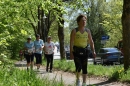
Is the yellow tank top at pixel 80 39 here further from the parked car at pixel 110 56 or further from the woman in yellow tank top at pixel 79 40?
the parked car at pixel 110 56

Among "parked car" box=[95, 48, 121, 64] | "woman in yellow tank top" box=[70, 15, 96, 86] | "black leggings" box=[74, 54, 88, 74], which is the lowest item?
"parked car" box=[95, 48, 121, 64]

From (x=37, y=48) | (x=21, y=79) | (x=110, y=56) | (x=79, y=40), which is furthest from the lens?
(x=110, y=56)

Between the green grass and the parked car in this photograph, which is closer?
the green grass

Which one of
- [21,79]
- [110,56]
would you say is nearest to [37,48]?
[21,79]

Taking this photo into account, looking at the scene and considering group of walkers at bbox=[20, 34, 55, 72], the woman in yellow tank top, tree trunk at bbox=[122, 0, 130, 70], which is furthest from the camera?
group of walkers at bbox=[20, 34, 55, 72]

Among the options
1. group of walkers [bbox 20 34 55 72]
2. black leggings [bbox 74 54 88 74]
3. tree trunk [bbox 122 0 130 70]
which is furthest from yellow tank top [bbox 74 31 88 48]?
group of walkers [bbox 20 34 55 72]

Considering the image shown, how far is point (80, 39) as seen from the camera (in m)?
7.57

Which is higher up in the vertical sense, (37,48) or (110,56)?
(37,48)

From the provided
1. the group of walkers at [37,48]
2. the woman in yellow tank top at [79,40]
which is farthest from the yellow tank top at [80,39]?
the group of walkers at [37,48]

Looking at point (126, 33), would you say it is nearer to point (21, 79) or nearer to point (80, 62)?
point (80, 62)

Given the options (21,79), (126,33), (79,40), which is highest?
(126,33)

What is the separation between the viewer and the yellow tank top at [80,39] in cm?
755

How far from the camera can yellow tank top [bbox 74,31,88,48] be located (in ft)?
24.8

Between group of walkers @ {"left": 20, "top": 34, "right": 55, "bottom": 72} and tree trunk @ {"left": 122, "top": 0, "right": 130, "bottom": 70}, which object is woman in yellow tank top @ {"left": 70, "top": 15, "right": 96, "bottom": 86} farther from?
group of walkers @ {"left": 20, "top": 34, "right": 55, "bottom": 72}
